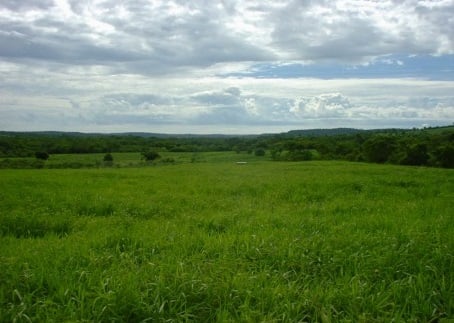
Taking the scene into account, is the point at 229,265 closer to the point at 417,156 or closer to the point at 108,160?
the point at 417,156

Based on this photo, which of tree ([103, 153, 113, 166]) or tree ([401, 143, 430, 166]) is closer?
tree ([401, 143, 430, 166])

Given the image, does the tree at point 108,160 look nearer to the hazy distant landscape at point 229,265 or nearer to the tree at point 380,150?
the tree at point 380,150

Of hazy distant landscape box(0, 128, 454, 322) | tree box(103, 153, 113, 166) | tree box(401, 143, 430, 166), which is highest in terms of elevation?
hazy distant landscape box(0, 128, 454, 322)

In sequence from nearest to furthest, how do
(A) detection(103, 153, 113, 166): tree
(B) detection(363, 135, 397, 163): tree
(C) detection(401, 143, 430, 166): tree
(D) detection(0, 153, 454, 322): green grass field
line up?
(D) detection(0, 153, 454, 322): green grass field, (C) detection(401, 143, 430, 166): tree, (B) detection(363, 135, 397, 163): tree, (A) detection(103, 153, 113, 166): tree

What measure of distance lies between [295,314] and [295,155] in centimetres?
6572

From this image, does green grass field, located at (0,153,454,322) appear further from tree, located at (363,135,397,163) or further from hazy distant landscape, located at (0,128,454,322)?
tree, located at (363,135,397,163)

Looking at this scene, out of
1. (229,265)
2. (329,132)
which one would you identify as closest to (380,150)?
(229,265)

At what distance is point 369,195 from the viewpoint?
13922 mm

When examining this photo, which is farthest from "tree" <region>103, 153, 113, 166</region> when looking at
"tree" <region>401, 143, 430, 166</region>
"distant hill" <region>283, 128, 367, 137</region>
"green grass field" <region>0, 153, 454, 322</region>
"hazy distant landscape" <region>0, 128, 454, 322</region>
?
"distant hill" <region>283, 128, 367, 137</region>

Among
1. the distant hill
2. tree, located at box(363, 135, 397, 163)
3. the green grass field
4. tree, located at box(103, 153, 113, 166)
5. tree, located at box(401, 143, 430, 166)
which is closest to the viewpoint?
the green grass field

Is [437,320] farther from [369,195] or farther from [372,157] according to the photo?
[372,157]

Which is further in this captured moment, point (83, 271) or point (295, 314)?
point (83, 271)

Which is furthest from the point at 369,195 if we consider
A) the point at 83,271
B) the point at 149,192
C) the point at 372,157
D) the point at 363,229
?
the point at 372,157

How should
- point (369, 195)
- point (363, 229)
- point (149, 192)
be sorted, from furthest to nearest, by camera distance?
point (149, 192), point (369, 195), point (363, 229)
